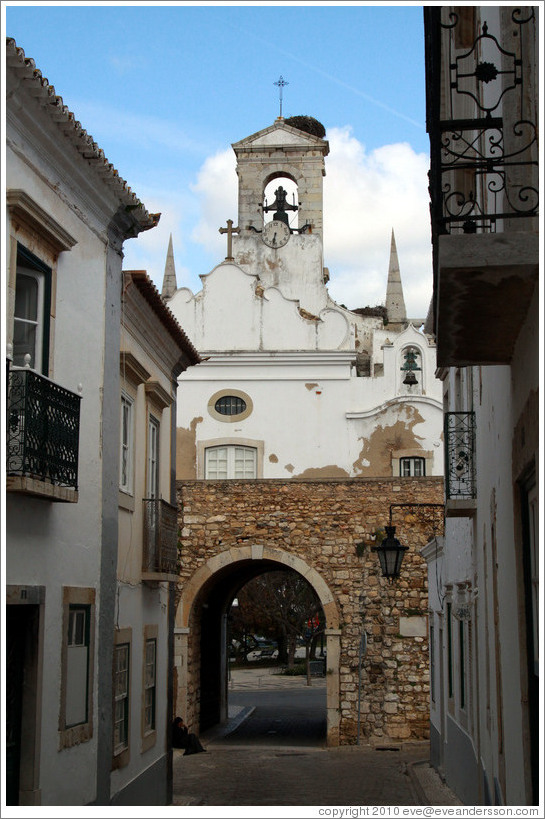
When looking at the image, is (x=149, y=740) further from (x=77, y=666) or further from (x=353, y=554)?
(x=353, y=554)

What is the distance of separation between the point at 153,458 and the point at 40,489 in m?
6.06

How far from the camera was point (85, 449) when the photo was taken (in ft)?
32.4

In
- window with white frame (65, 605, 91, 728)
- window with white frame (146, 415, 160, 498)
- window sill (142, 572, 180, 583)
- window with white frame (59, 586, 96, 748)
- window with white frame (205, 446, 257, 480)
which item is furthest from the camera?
window with white frame (205, 446, 257, 480)

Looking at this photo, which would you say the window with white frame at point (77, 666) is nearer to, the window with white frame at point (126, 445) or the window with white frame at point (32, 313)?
the window with white frame at point (32, 313)

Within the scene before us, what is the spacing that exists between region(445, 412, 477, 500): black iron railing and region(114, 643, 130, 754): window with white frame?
401 centimetres

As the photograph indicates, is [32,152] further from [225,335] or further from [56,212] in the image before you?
[225,335]

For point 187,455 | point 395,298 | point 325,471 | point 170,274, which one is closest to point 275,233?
point 187,455

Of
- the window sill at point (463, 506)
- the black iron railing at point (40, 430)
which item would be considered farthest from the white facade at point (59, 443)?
the window sill at point (463, 506)

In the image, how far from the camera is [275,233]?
113 ft

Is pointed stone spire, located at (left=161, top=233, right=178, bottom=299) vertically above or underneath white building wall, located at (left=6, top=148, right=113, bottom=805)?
above

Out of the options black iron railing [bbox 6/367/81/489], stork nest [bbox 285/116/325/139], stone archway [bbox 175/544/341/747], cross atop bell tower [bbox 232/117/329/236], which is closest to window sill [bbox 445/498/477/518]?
black iron railing [bbox 6/367/81/489]

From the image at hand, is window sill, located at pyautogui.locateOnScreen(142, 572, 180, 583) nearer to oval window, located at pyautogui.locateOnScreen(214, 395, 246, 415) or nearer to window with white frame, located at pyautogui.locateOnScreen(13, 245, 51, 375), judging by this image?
window with white frame, located at pyautogui.locateOnScreen(13, 245, 51, 375)

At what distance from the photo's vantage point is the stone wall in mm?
22125

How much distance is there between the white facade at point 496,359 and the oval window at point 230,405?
17233 mm
